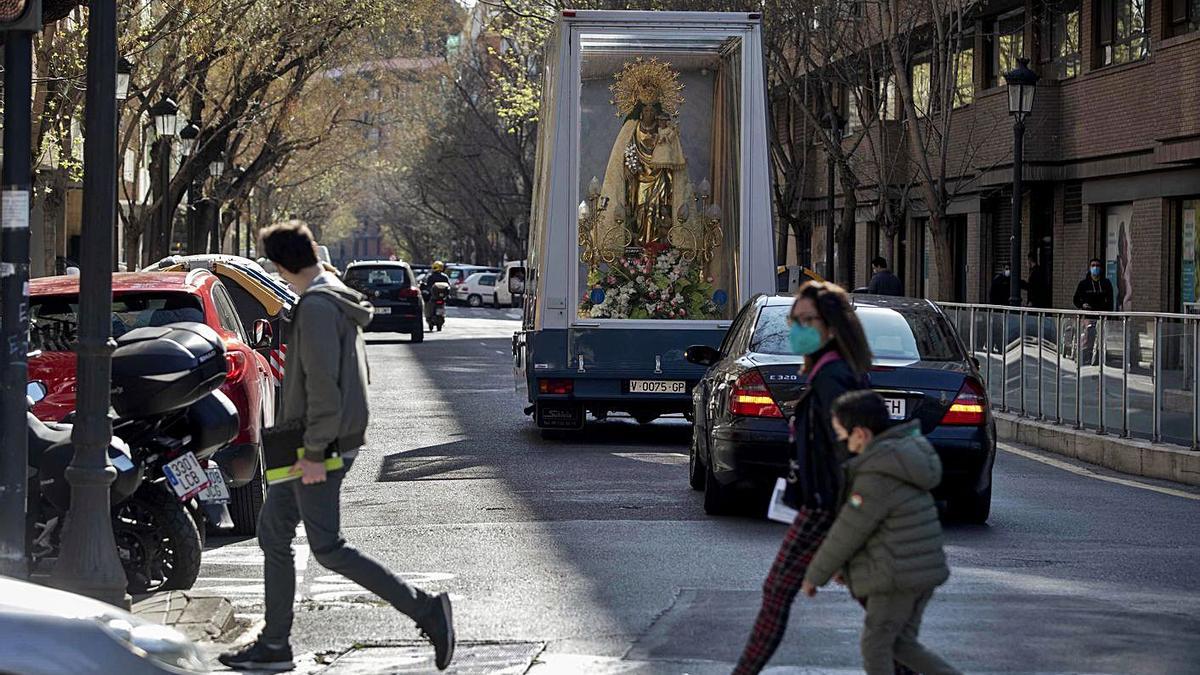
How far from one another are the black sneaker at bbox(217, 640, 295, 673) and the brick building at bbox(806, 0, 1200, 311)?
20.2 m

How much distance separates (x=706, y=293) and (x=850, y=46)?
763 inches

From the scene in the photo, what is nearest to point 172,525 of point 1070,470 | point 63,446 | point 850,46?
point 63,446

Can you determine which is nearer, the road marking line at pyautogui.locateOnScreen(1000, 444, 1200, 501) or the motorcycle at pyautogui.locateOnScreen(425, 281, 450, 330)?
the road marking line at pyautogui.locateOnScreen(1000, 444, 1200, 501)

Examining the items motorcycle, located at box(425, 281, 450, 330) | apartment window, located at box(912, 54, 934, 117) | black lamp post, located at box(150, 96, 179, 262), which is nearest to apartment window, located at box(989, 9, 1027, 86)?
apartment window, located at box(912, 54, 934, 117)

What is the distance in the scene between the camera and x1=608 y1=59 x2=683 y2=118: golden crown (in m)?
18.8

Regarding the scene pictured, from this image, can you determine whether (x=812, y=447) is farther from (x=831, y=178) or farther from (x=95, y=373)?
(x=831, y=178)

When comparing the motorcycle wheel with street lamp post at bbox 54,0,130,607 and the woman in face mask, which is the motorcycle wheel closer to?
street lamp post at bbox 54,0,130,607

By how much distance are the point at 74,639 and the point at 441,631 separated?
2.73 metres

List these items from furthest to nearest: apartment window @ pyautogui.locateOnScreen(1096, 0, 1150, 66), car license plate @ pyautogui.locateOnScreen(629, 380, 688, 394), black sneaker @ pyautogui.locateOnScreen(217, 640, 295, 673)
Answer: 1. apartment window @ pyautogui.locateOnScreen(1096, 0, 1150, 66)
2. car license plate @ pyautogui.locateOnScreen(629, 380, 688, 394)
3. black sneaker @ pyautogui.locateOnScreen(217, 640, 295, 673)

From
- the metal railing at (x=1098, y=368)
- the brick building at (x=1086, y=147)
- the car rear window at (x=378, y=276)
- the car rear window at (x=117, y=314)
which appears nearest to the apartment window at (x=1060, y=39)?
the brick building at (x=1086, y=147)

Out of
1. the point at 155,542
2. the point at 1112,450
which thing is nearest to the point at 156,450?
the point at 155,542

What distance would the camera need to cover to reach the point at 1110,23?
3156cm

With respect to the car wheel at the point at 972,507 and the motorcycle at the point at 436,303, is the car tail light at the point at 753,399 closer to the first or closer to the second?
the car wheel at the point at 972,507

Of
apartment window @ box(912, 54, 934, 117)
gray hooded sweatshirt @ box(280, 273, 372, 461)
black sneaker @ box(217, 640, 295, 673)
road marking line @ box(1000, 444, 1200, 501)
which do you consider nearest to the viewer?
gray hooded sweatshirt @ box(280, 273, 372, 461)
